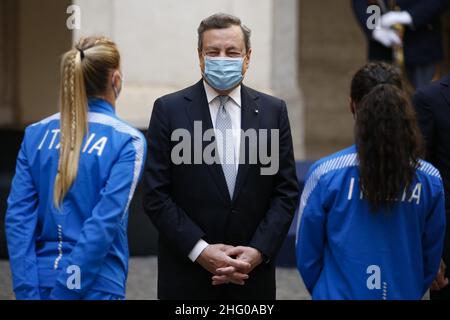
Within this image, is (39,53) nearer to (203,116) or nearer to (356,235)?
(203,116)

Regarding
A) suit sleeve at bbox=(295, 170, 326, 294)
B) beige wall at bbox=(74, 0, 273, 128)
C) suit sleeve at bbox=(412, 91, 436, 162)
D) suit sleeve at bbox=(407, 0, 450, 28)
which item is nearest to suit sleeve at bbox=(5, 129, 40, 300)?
suit sleeve at bbox=(295, 170, 326, 294)

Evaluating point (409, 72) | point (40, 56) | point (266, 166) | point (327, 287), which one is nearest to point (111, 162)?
point (266, 166)

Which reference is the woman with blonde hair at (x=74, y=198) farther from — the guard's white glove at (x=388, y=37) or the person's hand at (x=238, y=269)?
the guard's white glove at (x=388, y=37)

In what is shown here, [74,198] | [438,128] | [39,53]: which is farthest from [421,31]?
[39,53]

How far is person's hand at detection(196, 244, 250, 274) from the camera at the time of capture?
14.8 ft

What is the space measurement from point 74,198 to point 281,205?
98 cm

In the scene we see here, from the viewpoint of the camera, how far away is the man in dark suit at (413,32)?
8484mm

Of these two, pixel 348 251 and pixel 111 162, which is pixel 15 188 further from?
pixel 348 251

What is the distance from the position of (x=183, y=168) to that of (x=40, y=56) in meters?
9.33

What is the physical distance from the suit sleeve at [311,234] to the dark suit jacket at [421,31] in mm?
4436

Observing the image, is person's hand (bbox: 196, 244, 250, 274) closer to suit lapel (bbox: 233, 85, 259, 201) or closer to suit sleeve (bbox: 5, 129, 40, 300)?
suit lapel (bbox: 233, 85, 259, 201)

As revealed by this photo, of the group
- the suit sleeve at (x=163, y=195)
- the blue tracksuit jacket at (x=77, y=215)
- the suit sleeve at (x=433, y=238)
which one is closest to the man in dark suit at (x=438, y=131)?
the suit sleeve at (x=433, y=238)

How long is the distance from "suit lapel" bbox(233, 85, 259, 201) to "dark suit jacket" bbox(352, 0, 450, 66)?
4.02 meters
